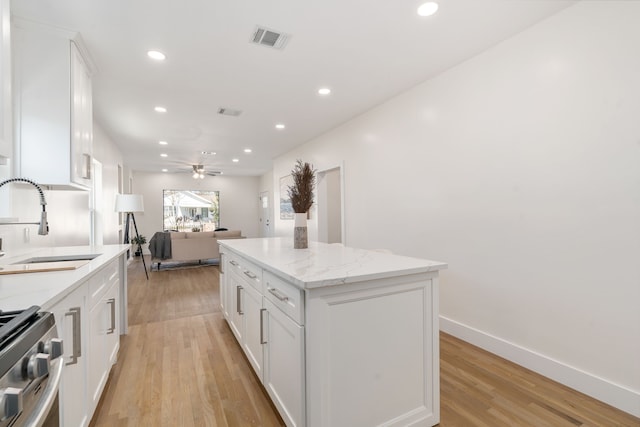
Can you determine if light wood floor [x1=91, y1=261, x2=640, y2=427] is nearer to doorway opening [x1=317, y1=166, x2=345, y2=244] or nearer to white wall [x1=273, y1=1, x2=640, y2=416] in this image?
white wall [x1=273, y1=1, x2=640, y2=416]

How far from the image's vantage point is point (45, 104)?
2133mm

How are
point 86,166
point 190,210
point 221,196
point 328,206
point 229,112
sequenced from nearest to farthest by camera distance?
point 86,166
point 229,112
point 328,206
point 190,210
point 221,196

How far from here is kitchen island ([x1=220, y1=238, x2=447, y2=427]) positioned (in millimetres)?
1332

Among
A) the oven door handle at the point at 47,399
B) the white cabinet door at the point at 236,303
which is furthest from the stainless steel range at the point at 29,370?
the white cabinet door at the point at 236,303

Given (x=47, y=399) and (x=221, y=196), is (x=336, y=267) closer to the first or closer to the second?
(x=47, y=399)

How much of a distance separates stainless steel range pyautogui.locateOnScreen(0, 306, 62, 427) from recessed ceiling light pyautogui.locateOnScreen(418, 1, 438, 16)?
261 centimetres

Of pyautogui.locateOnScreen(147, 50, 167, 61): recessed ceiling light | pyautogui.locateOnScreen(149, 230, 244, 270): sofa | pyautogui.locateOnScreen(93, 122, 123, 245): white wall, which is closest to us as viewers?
pyautogui.locateOnScreen(147, 50, 167, 61): recessed ceiling light

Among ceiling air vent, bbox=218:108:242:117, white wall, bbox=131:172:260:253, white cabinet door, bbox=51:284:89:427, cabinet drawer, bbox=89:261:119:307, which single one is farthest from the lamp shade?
white wall, bbox=131:172:260:253

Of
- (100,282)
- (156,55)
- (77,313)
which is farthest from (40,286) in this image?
(156,55)

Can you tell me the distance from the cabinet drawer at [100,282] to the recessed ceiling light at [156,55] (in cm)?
180

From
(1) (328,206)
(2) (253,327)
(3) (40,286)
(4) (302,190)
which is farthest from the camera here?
(1) (328,206)

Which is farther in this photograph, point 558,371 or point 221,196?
point 221,196

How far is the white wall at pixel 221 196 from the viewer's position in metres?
9.39

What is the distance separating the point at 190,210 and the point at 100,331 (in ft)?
29.2
